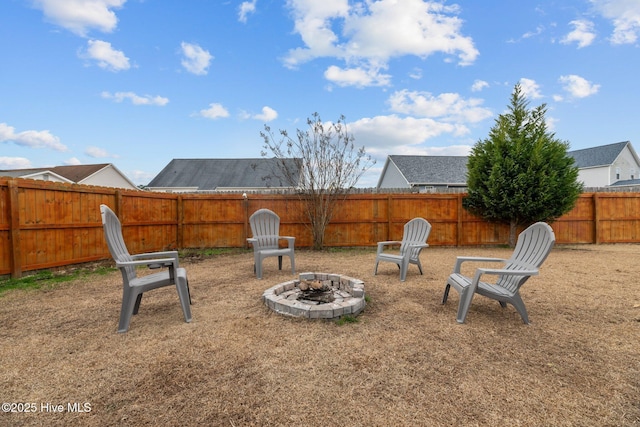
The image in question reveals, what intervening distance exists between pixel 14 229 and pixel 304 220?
5.34 metres

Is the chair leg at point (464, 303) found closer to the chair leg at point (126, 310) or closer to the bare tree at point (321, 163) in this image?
the chair leg at point (126, 310)

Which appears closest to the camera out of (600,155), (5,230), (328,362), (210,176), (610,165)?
(328,362)

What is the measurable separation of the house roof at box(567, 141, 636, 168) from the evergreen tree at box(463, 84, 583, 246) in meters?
14.7

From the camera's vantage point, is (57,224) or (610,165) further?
(610,165)

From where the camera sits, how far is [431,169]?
16969 mm

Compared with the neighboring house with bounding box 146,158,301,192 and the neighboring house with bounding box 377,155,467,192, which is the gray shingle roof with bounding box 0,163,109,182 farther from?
the neighboring house with bounding box 377,155,467,192

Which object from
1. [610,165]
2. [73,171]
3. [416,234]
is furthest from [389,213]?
[610,165]

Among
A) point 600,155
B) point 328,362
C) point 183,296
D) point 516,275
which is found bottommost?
point 328,362

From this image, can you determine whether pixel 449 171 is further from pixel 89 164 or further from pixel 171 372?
pixel 89 164

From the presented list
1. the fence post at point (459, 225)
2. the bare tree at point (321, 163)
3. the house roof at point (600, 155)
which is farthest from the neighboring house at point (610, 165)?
the bare tree at point (321, 163)

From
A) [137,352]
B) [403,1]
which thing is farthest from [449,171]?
[137,352]

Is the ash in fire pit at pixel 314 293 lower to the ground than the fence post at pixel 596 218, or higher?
lower

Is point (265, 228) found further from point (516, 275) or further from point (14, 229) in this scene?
point (516, 275)

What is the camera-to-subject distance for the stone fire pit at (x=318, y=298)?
2.72 metres
